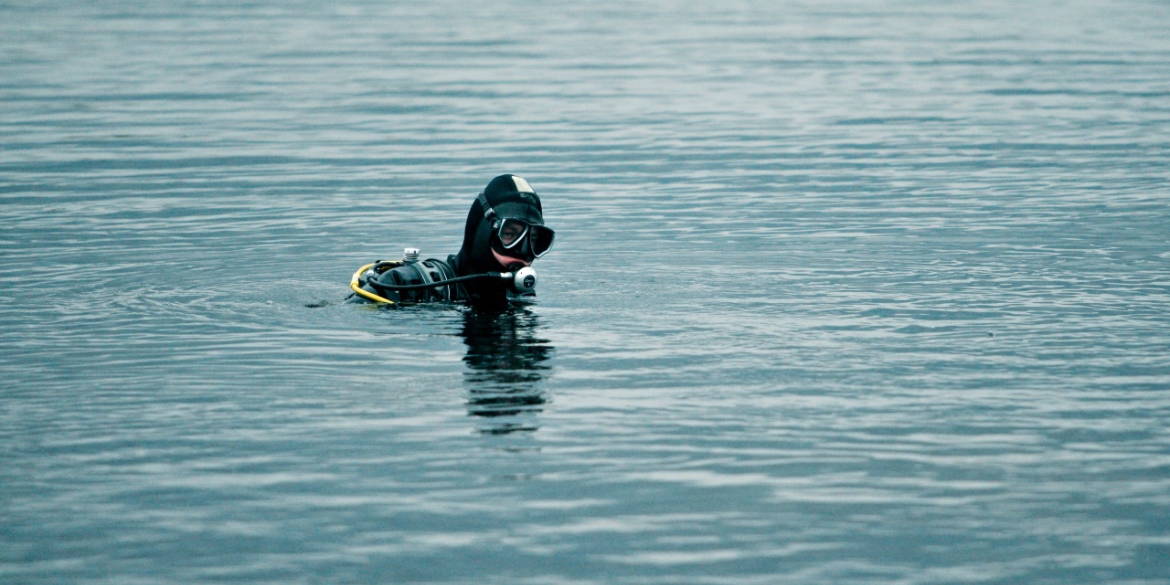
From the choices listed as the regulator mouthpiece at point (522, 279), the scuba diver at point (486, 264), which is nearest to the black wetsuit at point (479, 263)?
the scuba diver at point (486, 264)

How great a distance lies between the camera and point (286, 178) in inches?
835

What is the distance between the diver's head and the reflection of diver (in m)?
0.43

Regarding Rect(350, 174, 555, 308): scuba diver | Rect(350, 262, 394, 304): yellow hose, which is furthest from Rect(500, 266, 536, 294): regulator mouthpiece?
Rect(350, 262, 394, 304): yellow hose

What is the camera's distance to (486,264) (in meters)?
12.5

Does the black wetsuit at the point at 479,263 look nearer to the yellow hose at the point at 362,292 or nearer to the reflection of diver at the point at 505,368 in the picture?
the yellow hose at the point at 362,292

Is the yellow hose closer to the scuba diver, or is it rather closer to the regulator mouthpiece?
the scuba diver

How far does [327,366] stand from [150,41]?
33.7 m

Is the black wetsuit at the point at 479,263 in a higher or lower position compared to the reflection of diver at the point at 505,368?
higher

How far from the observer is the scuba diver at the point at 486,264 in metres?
12.3

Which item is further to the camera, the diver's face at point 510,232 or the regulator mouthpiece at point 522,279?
the diver's face at point 510,232

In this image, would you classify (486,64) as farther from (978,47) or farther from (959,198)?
(959,198)

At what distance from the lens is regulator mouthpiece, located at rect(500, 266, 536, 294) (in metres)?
12.0

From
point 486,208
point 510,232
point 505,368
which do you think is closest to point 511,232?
point 510,232

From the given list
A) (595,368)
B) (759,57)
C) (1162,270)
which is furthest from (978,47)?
(595,368)
